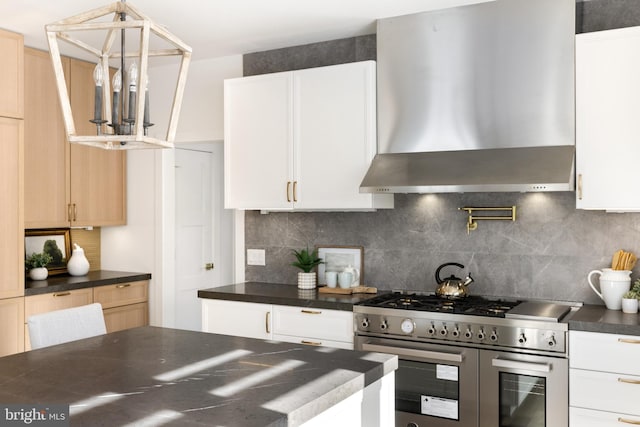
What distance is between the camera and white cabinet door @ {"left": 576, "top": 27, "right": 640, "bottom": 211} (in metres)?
3.22

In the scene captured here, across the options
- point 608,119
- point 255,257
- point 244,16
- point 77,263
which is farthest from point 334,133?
point 77,263

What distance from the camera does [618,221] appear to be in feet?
11.7

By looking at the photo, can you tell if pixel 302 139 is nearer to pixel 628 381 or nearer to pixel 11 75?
pixel 11 75

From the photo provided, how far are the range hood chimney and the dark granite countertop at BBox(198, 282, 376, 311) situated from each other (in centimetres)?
72

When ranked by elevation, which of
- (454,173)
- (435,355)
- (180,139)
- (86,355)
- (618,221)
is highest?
(180,139)

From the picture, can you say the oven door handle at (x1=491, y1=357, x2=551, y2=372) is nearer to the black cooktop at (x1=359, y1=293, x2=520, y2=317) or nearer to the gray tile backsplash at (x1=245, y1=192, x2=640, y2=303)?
the black cooktop at (x1=359, y1=293, x2=520, y2=317)

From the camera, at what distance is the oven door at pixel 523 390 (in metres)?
3.12

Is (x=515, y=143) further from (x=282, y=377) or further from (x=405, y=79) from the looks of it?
(x=282, y=377)

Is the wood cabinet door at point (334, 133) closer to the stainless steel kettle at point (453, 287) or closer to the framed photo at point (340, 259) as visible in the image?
the framed photo at point (340, 259)

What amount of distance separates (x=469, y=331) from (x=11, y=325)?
3000 millimetres

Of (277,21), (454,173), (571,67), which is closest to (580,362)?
(454,173)

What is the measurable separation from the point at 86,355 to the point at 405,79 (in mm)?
2486

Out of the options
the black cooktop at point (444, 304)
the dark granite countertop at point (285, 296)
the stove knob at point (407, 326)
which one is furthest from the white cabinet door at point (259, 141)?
the stove knob at point (407, 326)

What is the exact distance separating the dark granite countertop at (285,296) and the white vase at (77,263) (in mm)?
1302
